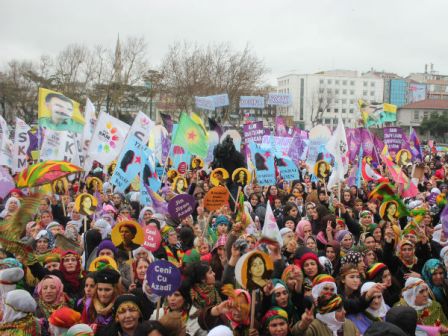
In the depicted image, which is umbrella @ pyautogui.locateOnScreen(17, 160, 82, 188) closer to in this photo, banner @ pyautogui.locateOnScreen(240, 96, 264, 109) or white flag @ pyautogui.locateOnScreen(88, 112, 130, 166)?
white flag @ pyautogui.locateOnScreen(88, 112, 130, 166)

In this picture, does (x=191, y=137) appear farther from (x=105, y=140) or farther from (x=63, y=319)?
(x=63, y=319)

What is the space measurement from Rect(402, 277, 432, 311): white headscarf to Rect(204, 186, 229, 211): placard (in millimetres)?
3721

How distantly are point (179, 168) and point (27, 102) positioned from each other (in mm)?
42301

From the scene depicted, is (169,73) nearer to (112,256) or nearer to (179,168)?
(179,168)

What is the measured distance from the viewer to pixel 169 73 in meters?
46.5

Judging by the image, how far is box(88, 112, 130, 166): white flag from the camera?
12.1 metres

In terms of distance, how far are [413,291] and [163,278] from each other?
2190 mm

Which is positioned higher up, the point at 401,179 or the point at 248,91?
the point at 248,91

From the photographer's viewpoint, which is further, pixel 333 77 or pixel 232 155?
pixel 333 77

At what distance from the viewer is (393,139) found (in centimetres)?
1778

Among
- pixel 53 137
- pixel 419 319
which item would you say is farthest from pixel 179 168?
pixel 419 319

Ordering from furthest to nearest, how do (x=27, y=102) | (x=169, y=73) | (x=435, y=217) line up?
(x=27, y=102) → (x=169, y=73) → (x=435, y=217)

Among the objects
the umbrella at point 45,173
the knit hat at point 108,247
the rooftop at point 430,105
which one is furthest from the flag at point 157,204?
the rooftop at point 430,105

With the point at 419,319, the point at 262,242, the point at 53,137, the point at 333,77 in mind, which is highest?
the point at 333,77
